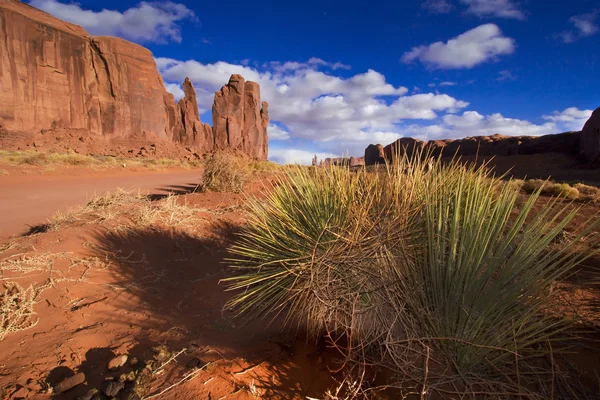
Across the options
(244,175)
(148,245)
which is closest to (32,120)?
(244,175)

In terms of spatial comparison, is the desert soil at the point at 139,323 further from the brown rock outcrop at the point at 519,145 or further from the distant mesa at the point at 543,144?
the brown rock outcrop at the point at 519,145

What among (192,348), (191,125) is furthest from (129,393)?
(191,125)

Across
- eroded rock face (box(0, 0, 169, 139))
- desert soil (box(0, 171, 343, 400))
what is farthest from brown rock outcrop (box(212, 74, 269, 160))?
desert soil (box(0, 171, 343, 400))

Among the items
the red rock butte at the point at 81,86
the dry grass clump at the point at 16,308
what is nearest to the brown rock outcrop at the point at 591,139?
the red rock butte at the point at 81,86

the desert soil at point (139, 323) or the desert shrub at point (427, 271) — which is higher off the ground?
the desert shrub at point (427, 271)

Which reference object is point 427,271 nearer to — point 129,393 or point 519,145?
point 129,393

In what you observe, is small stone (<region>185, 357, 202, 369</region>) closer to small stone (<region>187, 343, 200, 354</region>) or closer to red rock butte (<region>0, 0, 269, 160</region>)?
small stone (<region>187, 343, 200, 354</region>)

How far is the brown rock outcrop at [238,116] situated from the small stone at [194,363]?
191ft

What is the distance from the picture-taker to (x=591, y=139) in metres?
37.7

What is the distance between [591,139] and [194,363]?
166 ft

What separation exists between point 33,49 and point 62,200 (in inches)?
1336

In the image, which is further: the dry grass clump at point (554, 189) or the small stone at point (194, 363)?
the dry grass clump at point (554, 189)

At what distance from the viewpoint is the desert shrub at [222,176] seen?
34.2ft

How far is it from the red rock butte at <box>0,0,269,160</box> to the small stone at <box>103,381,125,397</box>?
23711 mm
